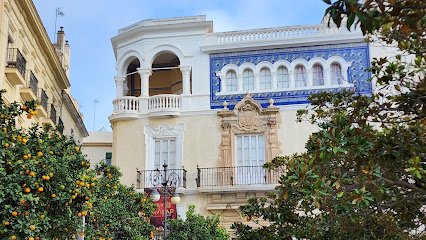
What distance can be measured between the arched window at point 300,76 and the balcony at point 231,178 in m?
3.51

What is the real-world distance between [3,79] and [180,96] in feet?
29.8

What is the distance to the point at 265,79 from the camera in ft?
79.5

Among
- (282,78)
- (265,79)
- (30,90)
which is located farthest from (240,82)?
(30,90)

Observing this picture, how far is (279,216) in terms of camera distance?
494 inches

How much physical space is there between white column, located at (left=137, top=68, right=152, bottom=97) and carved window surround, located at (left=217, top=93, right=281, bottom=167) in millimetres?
3160

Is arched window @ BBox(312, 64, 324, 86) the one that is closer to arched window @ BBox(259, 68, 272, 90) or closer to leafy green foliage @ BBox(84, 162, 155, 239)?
arched window @ BBox(259, 68, 272, 90)

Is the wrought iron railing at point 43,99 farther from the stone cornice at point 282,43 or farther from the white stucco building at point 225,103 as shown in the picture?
the stone cornice at point 282,43

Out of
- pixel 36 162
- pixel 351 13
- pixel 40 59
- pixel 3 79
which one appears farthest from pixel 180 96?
pixel 351 13

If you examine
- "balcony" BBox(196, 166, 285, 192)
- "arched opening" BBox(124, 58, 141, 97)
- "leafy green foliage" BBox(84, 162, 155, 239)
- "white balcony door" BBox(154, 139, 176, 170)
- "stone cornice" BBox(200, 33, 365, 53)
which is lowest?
"leafy green foliage" BBox(84, 162, 155, 239)

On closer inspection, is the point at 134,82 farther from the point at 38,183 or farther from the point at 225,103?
the point at 38,183

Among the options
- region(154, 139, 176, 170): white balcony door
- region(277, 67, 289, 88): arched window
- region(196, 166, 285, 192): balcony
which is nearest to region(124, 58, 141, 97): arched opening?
region(154, 139, 176, 170): white balcony door

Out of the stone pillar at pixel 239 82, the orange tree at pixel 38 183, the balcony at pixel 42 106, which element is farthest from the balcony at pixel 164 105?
the orange tree at pixel 38 183

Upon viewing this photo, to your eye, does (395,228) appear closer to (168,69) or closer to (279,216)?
(279,216)

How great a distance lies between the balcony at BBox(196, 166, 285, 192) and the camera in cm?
2305
